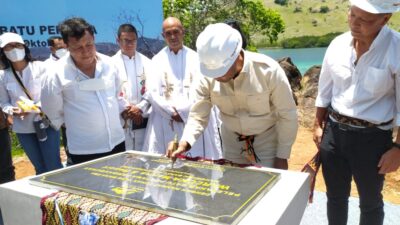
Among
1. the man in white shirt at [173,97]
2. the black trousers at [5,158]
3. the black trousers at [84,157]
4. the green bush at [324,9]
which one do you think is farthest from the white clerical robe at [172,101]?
the green bush at [324,9]

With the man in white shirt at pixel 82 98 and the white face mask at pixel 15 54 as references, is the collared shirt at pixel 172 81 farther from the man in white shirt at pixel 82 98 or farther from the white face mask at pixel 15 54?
the white face mask at pixel 15 54

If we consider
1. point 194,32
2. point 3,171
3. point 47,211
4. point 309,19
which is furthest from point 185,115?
point 309,19

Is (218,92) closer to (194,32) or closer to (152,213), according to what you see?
(152,213)

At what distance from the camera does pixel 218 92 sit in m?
2.15

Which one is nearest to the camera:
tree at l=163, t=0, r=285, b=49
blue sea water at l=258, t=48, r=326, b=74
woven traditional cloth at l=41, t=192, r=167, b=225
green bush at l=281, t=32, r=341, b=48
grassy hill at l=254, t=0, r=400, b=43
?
woven traditional cloth at l=41, t=192, r=167, b=225

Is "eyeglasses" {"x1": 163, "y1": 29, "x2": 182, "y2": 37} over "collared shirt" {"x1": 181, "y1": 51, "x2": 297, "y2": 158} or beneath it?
over

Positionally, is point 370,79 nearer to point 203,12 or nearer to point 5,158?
point 5,158

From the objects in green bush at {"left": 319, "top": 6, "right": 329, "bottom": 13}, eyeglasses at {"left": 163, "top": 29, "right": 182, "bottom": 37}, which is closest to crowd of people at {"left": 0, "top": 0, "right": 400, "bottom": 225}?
eyeglasses at {"left": 163, "top": 29, "right": 182, "bottom": 37}

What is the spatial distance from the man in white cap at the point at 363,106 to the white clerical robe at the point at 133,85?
175 centimetres

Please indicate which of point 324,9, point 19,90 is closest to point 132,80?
point 19,90

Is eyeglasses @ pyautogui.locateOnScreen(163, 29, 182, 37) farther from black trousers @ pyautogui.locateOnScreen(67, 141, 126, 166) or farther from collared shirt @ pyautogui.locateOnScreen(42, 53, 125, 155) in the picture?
black trousers @ pyautogui.locateOnScreen(67, 141, 126, 166)

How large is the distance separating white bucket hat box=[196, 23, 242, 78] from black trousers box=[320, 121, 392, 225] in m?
0.78

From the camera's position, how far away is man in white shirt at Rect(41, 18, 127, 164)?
7.98 feet

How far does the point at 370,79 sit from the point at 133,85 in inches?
85.1
